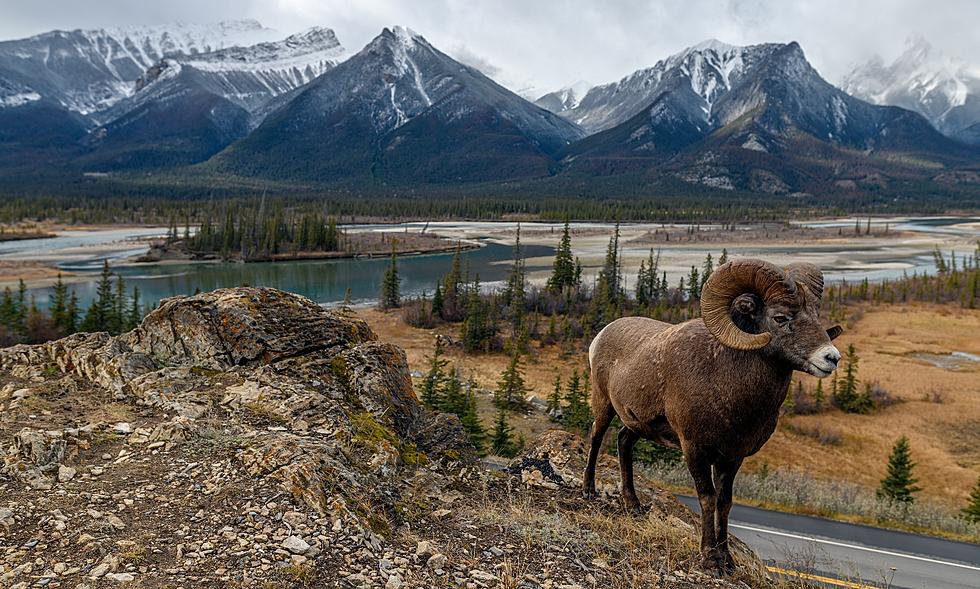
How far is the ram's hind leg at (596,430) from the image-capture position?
6.94 metres

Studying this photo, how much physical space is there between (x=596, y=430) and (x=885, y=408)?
3043cm

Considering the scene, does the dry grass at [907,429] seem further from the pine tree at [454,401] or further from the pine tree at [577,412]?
the pine tree at [454,401]

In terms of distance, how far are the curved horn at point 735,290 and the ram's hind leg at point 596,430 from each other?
2033mm

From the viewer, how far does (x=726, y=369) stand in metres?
5.29

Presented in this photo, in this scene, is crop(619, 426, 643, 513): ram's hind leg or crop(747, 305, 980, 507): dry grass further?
crop(747, 305, 980, 507): dry grass

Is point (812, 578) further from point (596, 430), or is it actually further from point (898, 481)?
point (898, 481)

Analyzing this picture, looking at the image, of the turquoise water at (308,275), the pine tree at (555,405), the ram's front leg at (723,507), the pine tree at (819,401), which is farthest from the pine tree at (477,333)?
the ram's front leg at (723,507)

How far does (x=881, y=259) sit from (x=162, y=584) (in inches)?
3888

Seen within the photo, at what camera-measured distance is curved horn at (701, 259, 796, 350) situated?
5000mm

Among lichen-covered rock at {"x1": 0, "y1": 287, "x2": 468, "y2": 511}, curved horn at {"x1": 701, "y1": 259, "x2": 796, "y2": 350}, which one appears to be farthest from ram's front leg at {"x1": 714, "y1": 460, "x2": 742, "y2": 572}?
lichen-covered rock at {"x1": 0, "y1": 287, "x2": 468, "y2": 511}

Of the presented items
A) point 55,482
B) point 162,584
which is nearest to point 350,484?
point 162,584

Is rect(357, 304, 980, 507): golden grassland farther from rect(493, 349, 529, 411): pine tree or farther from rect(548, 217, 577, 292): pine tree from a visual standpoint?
rect(548, 217, 577, 292): pine tree

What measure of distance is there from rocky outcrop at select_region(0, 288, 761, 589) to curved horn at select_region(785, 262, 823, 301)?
9.11 ft

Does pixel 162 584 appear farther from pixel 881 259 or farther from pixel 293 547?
pixel 881 259
